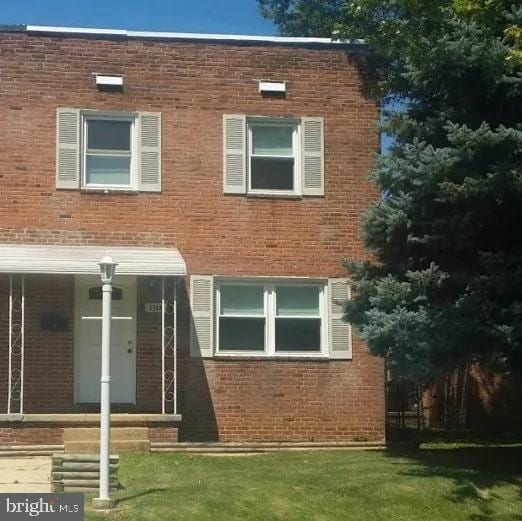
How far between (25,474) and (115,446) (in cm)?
198

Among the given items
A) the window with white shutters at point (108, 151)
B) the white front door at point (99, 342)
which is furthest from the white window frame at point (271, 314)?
the window with white shutters at point (108, 151)

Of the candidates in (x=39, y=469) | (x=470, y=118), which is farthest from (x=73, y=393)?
(x=470, y=118)

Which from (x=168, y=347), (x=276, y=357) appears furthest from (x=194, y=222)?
(x=276, y=357)

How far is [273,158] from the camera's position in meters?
16.9

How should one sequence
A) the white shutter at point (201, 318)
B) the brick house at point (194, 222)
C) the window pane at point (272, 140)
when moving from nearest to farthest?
the brick house at point (194, 222)
the white shutter at point (201, 318)
the window pane at point (272, 140)

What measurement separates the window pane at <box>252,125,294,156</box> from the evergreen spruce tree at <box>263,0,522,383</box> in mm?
3131

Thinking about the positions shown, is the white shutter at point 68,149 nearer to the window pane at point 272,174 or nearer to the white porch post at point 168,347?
the white porch post at point 168,347

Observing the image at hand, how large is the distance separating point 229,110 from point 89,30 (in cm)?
262

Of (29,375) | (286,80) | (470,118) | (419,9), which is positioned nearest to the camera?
(419,9)

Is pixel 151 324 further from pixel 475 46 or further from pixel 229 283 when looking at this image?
pixel 475 46

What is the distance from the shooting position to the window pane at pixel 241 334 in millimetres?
16391

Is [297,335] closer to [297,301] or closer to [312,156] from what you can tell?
[297,301]

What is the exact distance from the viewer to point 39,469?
13227mm

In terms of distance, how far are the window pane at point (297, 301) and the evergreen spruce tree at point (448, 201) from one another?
2.60 metres
